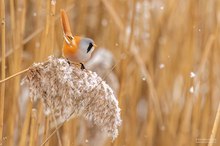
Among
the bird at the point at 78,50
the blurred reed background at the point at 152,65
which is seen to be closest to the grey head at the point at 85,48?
the bird at the point at 78,50

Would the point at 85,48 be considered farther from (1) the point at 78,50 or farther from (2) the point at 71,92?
(2) the point at 71,92

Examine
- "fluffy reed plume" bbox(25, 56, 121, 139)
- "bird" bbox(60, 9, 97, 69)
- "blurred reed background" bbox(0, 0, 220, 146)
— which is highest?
"blurred reed background" bbox(0, 0, 220, 146)

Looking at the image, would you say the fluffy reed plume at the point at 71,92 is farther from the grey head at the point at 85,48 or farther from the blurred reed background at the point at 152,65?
the blurred reed background at the point at 152,65

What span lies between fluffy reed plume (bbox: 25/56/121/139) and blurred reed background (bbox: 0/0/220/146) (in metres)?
0.33

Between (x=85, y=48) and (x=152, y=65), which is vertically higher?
(x=152, y=65)

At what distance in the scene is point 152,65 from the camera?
1.73m

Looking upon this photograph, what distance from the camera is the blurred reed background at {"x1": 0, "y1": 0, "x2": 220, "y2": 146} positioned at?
1.35 meters

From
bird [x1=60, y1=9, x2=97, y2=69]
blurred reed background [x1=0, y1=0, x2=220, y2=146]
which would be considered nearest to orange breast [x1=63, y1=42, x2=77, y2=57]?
bird [x1=60, y1=9, x2=97, y2=69]

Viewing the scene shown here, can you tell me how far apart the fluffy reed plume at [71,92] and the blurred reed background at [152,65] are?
1.08 feet

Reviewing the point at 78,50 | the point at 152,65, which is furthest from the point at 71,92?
the point at 152,65

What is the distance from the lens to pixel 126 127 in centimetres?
148

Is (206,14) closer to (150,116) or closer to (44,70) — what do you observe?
(150,116)

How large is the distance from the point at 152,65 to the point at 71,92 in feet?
3.30

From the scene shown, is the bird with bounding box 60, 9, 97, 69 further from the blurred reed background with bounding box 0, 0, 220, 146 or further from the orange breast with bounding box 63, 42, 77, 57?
the blurred reed background with bounding box 0, 0, 220, 146
